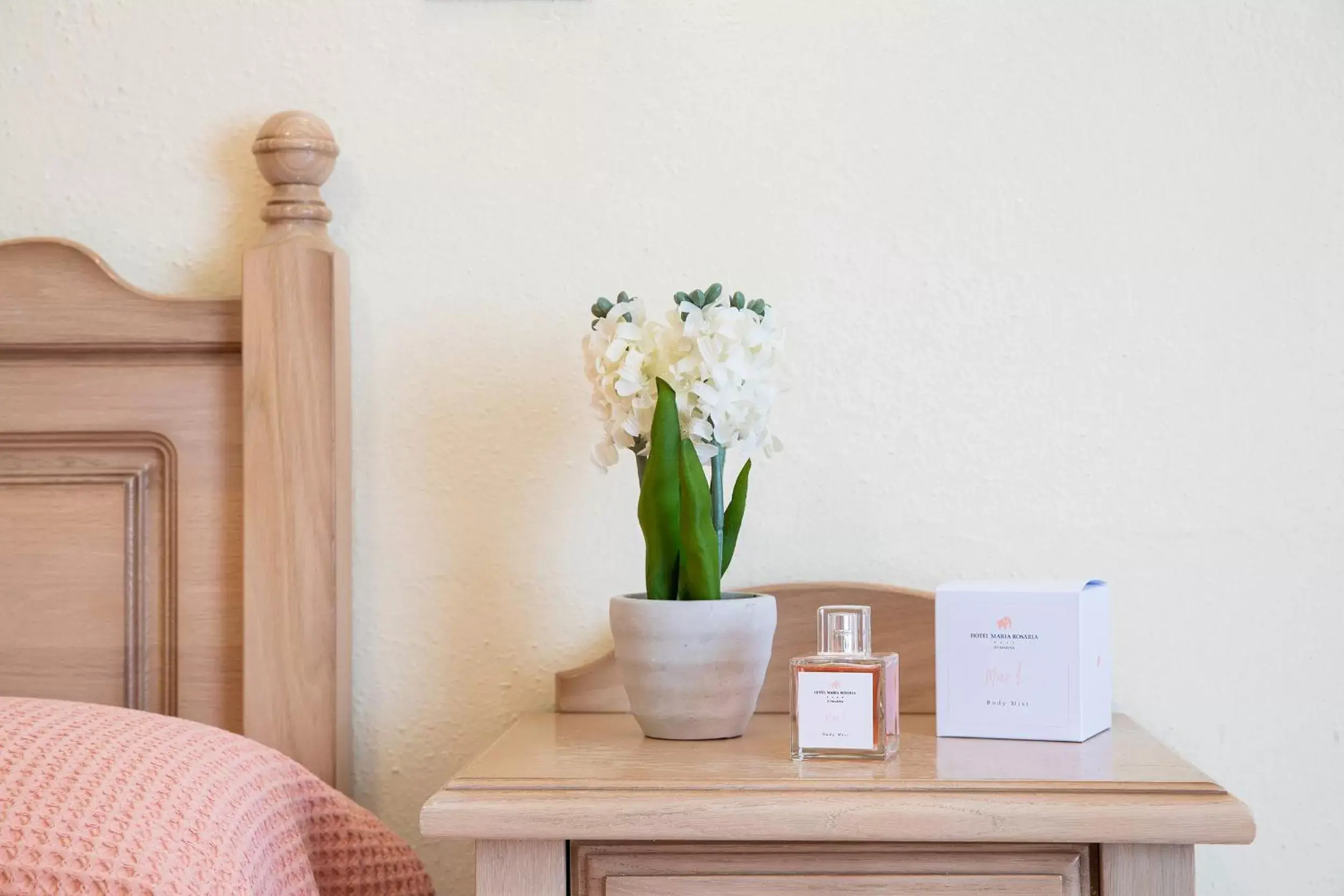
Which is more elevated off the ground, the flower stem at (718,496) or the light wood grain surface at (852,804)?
the flower stem at (718,496)

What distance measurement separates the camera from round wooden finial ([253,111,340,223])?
44.9 inches

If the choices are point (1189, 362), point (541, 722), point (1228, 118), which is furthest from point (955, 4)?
point (541, 722)

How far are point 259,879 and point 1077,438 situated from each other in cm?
82

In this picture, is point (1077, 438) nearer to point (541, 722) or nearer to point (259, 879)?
point (541, 722)

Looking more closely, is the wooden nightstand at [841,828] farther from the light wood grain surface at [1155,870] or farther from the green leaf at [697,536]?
the green leaf at [697,536]

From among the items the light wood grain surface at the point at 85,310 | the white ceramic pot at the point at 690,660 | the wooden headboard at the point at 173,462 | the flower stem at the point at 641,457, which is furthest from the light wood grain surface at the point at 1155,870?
the light wood grain surface at the point at 85,310

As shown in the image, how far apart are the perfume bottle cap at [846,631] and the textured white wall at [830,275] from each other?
0.25 metres

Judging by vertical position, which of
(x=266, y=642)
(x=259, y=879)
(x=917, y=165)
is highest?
(x=917, y=165)

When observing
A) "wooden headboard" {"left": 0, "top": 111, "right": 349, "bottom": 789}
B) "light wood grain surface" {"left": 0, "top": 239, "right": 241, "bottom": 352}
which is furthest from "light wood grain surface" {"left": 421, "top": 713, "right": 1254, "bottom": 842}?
"light wood grain surface" {"left": 0, "top": 239, "right": 241, "bottom": 352}

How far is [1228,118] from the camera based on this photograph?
1174 millimetres

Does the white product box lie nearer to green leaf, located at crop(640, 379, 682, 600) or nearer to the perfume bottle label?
the perfume bottle label

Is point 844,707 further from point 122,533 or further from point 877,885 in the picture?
point 122,533

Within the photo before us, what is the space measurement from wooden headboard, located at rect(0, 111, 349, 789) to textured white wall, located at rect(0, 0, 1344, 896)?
0.07 metres

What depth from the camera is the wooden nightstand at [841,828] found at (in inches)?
31.0
